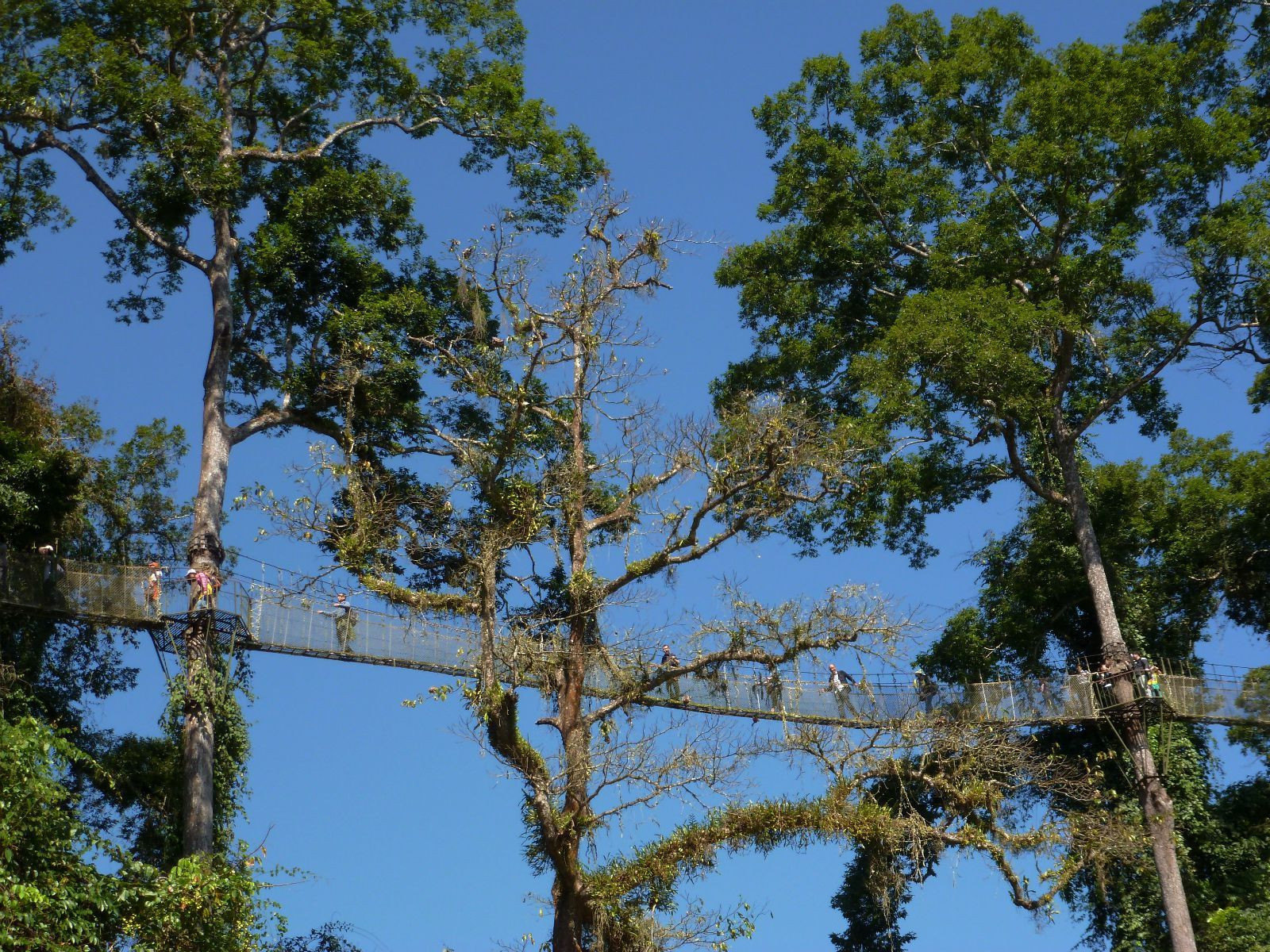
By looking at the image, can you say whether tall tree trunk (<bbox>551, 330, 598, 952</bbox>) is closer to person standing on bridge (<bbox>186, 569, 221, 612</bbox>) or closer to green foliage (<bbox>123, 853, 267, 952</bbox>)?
green foliage (<bbox>123, 853, 267, 952</bbox>)

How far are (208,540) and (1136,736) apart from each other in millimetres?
11548

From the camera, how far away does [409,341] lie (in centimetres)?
2011

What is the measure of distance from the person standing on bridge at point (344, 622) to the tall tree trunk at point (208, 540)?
1.34 m

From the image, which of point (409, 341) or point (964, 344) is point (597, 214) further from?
point (964, 344)

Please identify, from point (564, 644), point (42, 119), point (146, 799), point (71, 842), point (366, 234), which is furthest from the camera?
point (366, 234)

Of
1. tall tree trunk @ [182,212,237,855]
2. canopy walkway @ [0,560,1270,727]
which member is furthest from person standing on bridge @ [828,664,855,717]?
tall tree trunk @ [182,212,237,855]

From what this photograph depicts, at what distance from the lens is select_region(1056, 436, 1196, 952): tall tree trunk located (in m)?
17.9

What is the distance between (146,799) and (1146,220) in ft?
50.6

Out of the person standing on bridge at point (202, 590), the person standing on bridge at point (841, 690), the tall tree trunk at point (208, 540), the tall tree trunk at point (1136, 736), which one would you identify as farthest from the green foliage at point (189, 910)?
the tall tree trunk at point (1136, 736)

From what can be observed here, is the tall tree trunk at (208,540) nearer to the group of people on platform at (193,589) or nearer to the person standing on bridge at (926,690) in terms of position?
the group of people on platform at (193,589)

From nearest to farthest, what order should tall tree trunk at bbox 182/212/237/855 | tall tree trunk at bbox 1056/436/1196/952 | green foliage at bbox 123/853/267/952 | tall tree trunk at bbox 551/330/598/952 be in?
green foliage at bbox 123/853/267/952 → tall tree trunk at bbox 551/330/598/952 → tall tree trunk at bbox 182/212/237/855 → tall tree trunk at bbox 1056/436/1196/952

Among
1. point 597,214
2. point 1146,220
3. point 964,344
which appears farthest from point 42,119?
point 1146,220

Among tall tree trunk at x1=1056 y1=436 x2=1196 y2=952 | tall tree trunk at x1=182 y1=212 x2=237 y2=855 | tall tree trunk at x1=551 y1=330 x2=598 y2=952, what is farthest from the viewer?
tall tree trunk at x1=1056 y1=436 x2=1196 y2=952

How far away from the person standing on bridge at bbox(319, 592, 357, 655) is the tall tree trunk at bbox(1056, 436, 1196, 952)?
943 cm
